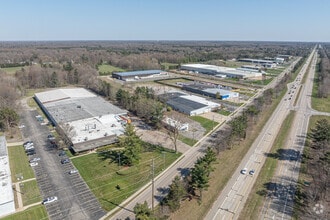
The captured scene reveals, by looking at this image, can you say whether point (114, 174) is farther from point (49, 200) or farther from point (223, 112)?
point (223, 112)

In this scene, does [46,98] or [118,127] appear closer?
[118,127]

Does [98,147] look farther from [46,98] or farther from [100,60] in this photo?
[100,60]

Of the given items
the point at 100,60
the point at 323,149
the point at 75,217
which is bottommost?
the point at 75,217

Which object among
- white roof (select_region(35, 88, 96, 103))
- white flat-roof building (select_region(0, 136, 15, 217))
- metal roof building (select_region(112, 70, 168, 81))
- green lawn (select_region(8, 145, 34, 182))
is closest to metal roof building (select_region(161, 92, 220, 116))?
white roof (select_region(35, 88, 96, 103))

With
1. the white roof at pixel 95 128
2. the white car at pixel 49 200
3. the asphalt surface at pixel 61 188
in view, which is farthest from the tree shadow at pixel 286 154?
the white car at pixel 49 200

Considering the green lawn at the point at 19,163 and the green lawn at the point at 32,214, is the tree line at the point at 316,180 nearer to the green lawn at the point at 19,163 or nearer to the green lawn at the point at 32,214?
the green lawn at the point at 32,214

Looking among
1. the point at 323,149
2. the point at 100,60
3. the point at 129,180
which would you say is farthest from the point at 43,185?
the point at 100,60
